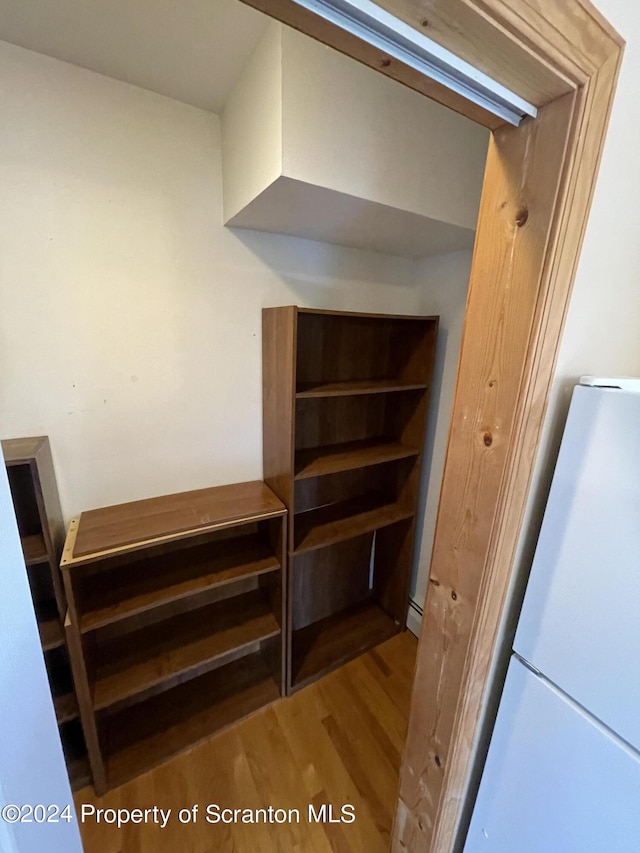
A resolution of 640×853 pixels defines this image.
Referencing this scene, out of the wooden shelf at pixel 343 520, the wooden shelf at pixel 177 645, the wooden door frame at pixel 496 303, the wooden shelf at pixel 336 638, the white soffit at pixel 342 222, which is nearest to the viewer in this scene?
the wooden door frame at pixel 496 303

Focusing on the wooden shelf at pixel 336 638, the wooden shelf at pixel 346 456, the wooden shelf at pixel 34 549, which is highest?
the wooden shelf at pixel 346 456

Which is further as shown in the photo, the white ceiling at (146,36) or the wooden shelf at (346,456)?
the wooden shelf at (346,456)

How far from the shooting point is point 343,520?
1.79 meters

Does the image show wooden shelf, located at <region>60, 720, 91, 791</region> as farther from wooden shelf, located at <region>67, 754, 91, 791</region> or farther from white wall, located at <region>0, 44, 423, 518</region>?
white wall, located at <region>0, 44, 423, 518</region>

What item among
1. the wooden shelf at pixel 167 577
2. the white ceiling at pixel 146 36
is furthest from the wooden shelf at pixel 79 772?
the white ceiling at pixel 146 36

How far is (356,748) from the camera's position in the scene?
1.50 metres

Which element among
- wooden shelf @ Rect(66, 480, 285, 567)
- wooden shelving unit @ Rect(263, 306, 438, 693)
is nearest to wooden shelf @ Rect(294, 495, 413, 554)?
wooden shelving unit @ Rect(263, 306, 438, 693)

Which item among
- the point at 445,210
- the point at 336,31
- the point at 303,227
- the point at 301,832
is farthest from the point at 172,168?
the point at 301,832

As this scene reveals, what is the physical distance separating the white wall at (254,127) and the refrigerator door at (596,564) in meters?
0.96

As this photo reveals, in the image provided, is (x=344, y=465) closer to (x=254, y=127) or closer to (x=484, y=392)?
(x=484, y=392)

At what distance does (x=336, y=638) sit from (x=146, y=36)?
2532mm

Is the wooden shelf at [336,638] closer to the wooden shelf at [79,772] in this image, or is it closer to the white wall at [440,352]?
the white wall at [440,352]

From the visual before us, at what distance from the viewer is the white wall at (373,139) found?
927 mm

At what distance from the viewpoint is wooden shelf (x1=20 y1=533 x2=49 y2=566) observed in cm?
110
